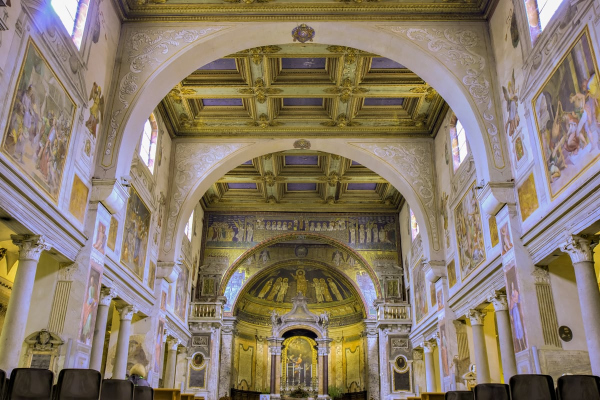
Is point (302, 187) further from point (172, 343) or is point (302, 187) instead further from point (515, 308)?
point (515, 308)

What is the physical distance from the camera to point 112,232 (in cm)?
1407

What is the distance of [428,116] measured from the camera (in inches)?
765

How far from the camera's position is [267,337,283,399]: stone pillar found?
29150 mm

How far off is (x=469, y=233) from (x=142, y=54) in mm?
10369

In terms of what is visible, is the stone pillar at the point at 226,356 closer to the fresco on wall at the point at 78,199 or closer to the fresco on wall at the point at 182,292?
the fresco on wall at the point at 182,292

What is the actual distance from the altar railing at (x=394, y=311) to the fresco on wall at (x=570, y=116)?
51.7 feet

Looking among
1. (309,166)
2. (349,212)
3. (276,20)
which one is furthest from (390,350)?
(276,20)

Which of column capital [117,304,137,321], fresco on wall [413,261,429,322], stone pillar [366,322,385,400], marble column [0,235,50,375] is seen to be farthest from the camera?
stone pillar [366,322,385,400]

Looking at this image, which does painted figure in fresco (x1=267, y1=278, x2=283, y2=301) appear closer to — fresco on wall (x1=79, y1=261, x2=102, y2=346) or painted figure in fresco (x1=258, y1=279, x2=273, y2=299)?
painted figure in fresco (x1=258, y1=279, x2=273, y2=299)

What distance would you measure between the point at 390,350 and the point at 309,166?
927 centimetres

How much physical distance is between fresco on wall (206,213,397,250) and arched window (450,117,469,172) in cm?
1028

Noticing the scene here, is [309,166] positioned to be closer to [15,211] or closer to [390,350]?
[390,350]

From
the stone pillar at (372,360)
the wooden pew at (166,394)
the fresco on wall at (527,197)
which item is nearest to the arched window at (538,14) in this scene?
the fresco on wall at (527,197)

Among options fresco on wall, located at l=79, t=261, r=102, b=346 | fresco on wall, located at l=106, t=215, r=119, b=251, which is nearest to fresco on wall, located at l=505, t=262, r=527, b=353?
fresco on wall, located at l=79, t=261, r=102, b=346
